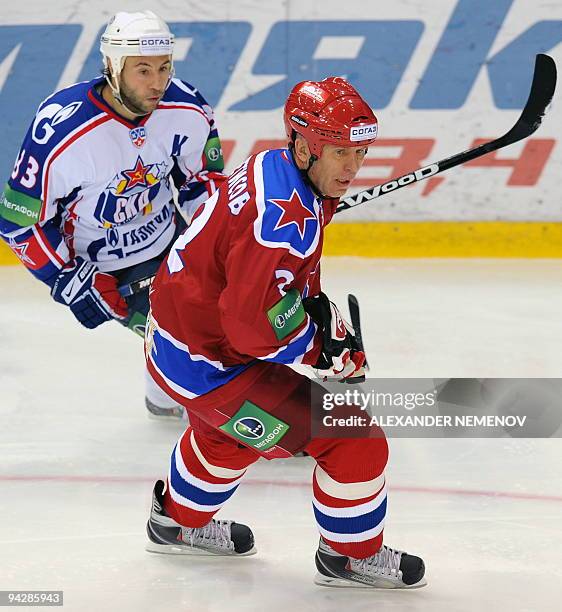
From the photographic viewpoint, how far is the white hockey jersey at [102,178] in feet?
9.72

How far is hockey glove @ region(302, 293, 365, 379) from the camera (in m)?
2.20

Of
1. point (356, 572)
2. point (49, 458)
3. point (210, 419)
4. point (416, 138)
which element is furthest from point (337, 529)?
point (416, 138)

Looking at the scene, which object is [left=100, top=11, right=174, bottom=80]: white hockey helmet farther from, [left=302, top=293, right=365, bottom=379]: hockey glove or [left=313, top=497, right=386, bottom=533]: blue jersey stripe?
[left=313, top=497, right=386, bottom=533]: blue jersey stripe

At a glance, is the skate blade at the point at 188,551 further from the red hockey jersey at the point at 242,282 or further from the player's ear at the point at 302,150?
the player's ear at the point at 302,150

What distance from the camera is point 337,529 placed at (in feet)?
7.57

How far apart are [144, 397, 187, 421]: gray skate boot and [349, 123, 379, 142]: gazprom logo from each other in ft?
4.91

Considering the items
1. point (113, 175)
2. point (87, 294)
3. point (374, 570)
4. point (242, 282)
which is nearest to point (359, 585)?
point (374, 570)

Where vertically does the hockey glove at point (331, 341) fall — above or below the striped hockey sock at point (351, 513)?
above

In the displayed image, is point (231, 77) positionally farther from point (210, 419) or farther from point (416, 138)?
point (210, 419)

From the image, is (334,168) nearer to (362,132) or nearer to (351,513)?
(362,132)

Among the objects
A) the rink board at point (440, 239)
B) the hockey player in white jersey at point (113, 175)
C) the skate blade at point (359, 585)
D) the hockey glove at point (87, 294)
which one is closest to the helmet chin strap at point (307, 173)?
the skate blade at point (359, 585)

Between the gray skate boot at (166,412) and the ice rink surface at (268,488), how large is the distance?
0.12ft

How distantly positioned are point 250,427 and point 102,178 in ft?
3.47

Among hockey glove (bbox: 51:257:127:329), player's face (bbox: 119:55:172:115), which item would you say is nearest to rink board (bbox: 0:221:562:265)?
hockey glove (bbox: 51:257:127:329)
